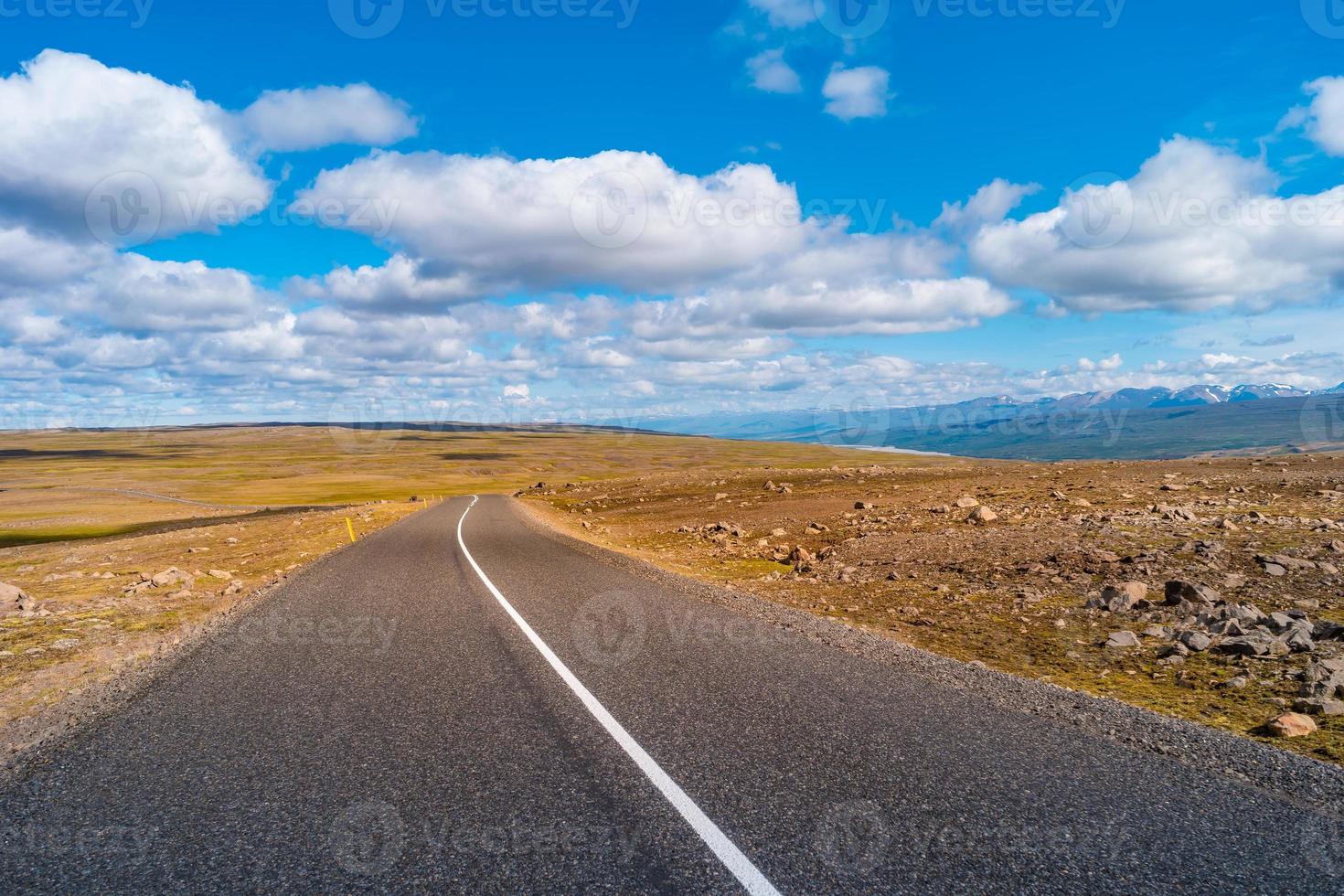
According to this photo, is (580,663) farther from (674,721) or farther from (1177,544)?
(1177,544)

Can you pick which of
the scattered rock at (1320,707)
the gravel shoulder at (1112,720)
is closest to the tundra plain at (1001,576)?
the scattered rock at (1320,707)

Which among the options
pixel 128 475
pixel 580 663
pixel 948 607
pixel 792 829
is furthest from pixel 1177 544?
Result: pixel 128 475

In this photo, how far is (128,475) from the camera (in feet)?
462

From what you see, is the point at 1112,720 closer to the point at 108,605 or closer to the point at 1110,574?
the point at 1110,574

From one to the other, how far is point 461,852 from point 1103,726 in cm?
634

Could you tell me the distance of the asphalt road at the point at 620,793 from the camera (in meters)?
4.64

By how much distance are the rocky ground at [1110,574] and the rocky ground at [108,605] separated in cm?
1180

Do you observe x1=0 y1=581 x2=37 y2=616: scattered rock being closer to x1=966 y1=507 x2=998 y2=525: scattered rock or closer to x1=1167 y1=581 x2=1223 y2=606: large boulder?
x1=1167 y1=581 x2=1223 y2=606: large boulder

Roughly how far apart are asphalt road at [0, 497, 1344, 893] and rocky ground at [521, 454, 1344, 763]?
3.18 metres

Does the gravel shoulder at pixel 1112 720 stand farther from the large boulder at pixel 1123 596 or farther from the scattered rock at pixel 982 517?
the scattered rock at pixel 982 517

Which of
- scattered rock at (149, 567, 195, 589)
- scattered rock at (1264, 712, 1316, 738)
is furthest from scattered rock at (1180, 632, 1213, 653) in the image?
scattered rock at (149, 567, 195, 589)

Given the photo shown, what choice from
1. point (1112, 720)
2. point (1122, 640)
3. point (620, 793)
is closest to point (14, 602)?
point (620, 793)

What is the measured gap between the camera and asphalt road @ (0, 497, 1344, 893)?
4.64 metres

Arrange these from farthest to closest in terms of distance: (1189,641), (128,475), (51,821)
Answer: (128,475) → (1189,641) → (51,821)
